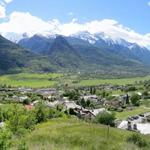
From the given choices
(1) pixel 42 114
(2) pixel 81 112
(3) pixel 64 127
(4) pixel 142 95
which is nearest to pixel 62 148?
Result: (3) pixel 64 127

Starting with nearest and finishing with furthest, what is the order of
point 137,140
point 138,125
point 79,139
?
point 137,140 → point 79,139 → point 138,125

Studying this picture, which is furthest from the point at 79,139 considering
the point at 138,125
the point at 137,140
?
the point at 138,125

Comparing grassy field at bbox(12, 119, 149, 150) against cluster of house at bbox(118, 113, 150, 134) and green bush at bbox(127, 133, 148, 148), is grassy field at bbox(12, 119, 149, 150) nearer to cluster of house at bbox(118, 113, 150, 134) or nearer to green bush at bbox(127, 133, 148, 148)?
green bush at bbox(127, 133, 148, 148)

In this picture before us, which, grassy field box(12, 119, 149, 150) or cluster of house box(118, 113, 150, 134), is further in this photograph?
cluster of house box(118, 113, 150, 134)

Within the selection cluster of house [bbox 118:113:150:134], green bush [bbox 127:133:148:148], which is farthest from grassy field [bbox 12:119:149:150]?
cluster of house [bbox 118:113:150:134]

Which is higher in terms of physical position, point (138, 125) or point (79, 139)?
point (79, 139)

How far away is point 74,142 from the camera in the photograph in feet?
67.4

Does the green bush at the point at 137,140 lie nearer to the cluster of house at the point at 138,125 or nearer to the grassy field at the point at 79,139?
the grassy field at the point at 79,139

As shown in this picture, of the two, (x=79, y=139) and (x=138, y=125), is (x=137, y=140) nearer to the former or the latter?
(x=79, y=139)

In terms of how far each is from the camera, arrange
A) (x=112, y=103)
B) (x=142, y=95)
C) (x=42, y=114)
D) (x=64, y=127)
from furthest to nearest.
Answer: (x=142, y=95)
(x=112, y=103)
(x=42, y=114)
(x=64, y=127)

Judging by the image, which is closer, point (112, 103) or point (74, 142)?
point (74, 142)

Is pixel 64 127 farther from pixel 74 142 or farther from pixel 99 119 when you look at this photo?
pixel 99 119

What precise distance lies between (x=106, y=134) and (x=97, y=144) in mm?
2876

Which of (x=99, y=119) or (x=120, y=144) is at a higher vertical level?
(x=120, y=144)
